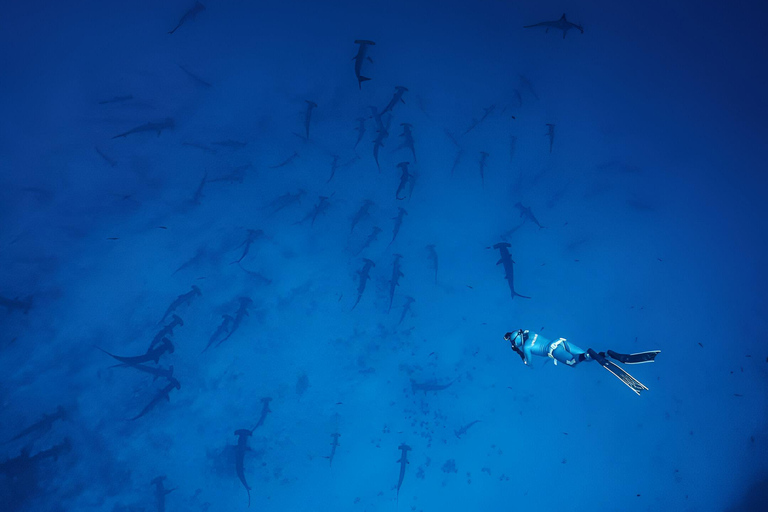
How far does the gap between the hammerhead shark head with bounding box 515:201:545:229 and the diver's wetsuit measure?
656cm

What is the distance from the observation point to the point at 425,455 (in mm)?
10055

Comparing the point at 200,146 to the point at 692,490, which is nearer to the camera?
the point at 200,146

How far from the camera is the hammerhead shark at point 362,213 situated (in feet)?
32.0

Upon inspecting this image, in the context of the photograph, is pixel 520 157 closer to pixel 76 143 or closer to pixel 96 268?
pixel 76 143

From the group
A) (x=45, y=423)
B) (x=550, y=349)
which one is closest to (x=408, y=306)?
(x=550, y=349)

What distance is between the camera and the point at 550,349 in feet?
12.6

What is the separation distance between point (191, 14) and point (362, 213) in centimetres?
568

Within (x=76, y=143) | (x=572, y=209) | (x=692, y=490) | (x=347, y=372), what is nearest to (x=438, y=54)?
(x=572, y=209)

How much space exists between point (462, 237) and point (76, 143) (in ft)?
32.5

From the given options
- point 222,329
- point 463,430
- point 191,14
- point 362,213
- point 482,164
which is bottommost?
point 463,430

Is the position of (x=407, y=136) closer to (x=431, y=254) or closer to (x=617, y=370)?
(x=431, y=254)

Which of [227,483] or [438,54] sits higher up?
[438,54]

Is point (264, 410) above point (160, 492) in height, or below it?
above

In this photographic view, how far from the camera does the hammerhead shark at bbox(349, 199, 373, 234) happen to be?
9754mm
